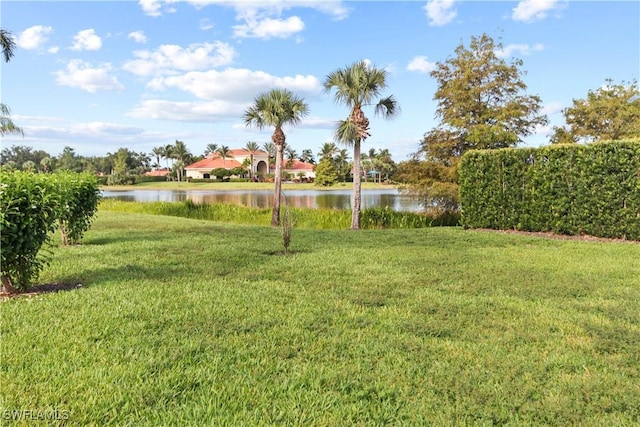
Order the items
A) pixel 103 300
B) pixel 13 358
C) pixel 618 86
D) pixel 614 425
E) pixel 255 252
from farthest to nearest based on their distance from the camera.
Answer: pixel 618 86 → pixel 255 252 → pixel 103 300 → pixel 13 358 → pixel 614 425

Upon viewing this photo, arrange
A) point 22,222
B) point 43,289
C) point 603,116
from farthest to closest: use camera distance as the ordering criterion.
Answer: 1. point 603,116
2. point 43,289
3. point 22,222

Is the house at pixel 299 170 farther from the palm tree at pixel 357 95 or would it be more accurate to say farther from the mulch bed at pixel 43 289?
the mulch bed at pixel 43 289

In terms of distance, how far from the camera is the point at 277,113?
1510 cm

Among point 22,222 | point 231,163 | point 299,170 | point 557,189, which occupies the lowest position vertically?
point 22,222

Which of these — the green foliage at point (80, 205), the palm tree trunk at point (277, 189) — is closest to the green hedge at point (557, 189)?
the palm tree trunk at point (277, 189)

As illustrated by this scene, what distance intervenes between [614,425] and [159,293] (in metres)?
4.05

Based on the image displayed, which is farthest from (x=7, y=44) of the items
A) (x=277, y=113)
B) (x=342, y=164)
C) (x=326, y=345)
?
(x=342, y=164)

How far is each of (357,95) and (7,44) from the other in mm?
11801

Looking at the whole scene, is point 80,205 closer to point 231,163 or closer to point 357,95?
point 357,95

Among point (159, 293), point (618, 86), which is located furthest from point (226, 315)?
point (618, 86)

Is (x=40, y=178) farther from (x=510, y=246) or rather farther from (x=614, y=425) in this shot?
(x=510, y=246)

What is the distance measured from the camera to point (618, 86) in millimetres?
18859

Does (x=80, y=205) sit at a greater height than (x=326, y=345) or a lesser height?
greater

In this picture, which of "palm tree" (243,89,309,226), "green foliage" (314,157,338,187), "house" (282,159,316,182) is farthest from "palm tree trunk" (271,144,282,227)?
"house" (282,159,316,182)
